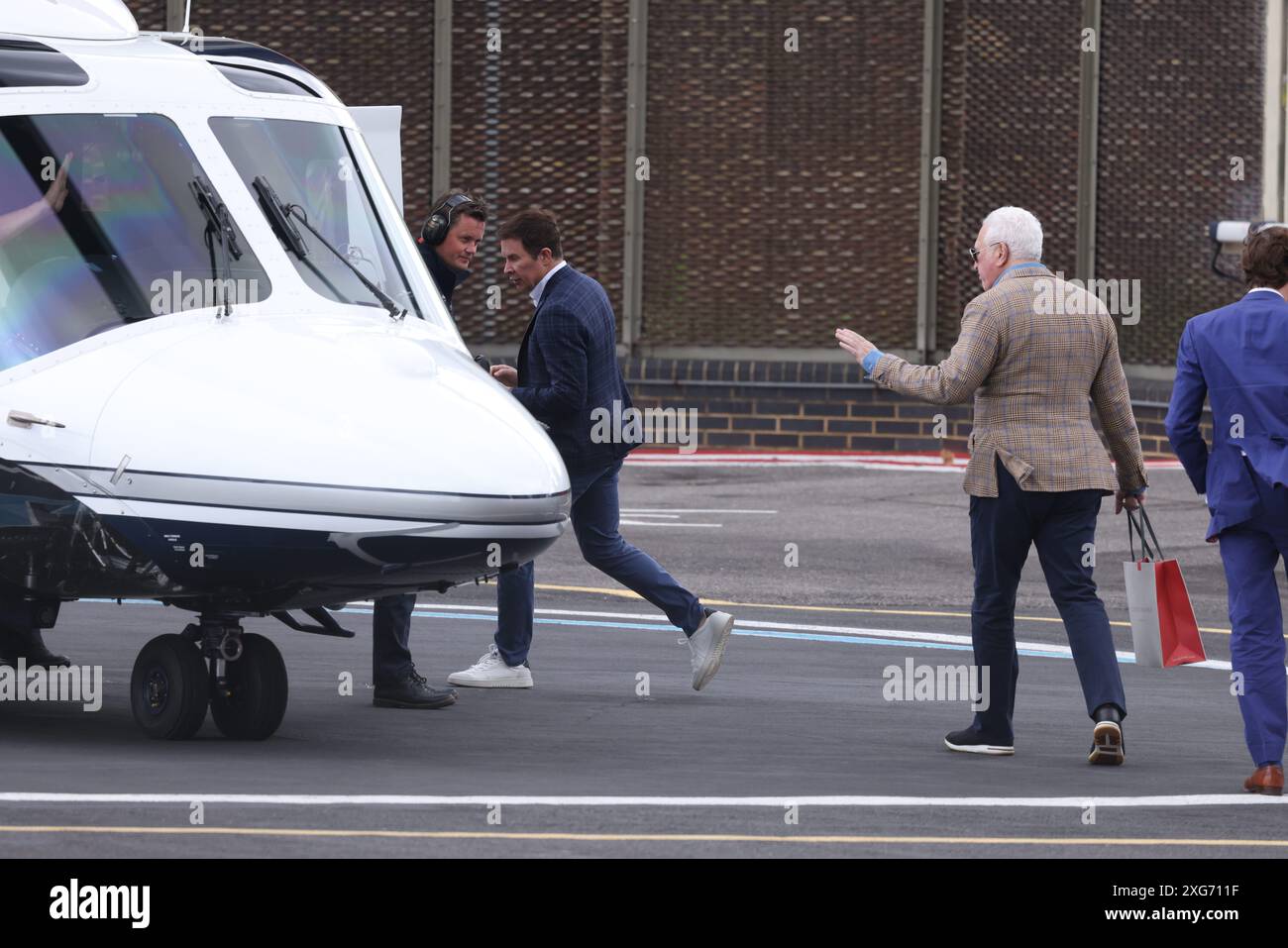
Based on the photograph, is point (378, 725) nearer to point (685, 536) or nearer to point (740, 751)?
point (740, 751)

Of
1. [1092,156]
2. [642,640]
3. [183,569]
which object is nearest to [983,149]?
[1092,156]

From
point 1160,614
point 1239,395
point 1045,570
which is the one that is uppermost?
point 1239,395

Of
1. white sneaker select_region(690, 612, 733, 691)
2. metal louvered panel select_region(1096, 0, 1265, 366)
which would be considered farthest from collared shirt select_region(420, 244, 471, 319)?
metal louvered panel select_region(1096, 0, 1265, 366)

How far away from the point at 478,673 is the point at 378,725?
120 centimetres

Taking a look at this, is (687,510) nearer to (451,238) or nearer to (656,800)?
(451,238)

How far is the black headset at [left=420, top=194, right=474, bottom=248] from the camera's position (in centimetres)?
1020

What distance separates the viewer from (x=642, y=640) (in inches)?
485

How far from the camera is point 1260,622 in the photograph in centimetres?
823

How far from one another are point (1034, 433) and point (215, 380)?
2.88 metres

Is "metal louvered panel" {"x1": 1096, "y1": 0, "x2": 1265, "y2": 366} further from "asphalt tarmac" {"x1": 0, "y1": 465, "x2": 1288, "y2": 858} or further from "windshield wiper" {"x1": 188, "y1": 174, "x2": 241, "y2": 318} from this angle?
"windshield wiper" {"x1": 188, "y1": 174, "x2": 241, "y2": 318}

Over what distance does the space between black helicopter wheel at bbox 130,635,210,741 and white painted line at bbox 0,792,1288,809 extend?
1087 millimetres

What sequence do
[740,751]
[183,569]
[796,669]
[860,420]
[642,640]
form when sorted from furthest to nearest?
[860,420]
[642,640]
[796,669]
[740,751]
[183,569]

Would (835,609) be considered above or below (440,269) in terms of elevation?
below

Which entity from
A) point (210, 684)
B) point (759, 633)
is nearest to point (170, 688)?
point (210, 684)
